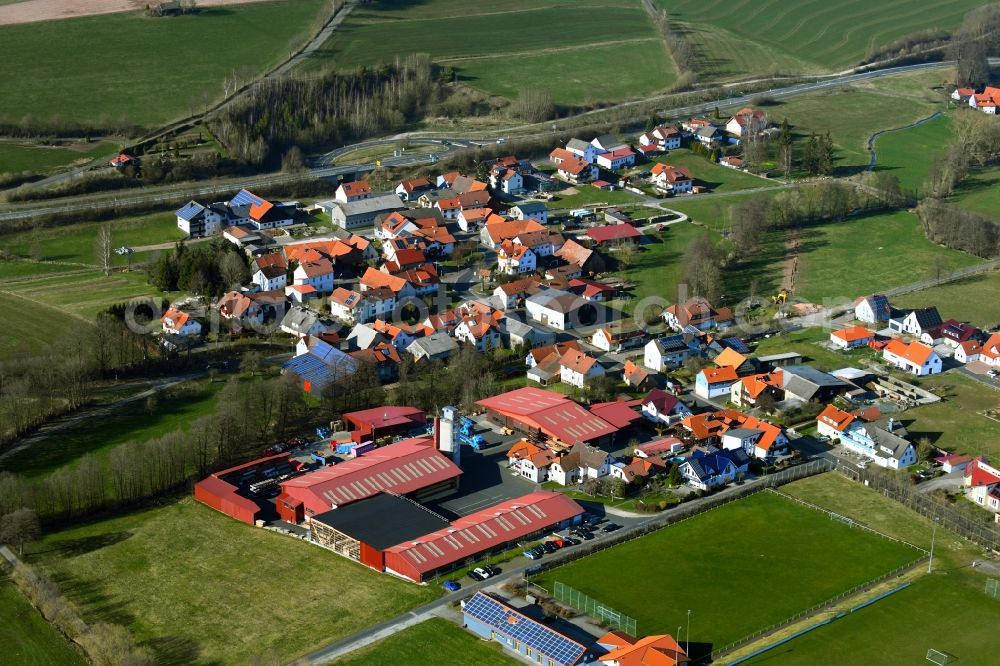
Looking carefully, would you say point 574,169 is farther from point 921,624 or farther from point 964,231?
point 921,624

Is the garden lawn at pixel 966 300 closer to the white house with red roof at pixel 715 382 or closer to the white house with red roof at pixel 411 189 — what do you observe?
the white house with red roof at pixel 715 382

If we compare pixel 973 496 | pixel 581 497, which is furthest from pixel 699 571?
pixel 973 496

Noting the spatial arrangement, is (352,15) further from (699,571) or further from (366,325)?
(699,571)

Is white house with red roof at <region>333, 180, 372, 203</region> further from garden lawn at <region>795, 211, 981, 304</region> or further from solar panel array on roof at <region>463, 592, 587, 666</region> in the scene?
solar panel array on roof at <region>463, 592, 587, 666</region>

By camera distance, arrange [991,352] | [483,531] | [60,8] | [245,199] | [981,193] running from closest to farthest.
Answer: [483,531], [991,352], [245,199], [981,193], [60,8]

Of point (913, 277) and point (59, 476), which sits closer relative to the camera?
point (59, 476)

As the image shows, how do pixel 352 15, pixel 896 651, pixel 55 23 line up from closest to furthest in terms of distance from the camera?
1. pixel 896 651
2. pixel 55 23
3. pixel 352 15

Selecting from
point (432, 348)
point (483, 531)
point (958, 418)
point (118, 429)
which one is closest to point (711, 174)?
point (432, 348)
